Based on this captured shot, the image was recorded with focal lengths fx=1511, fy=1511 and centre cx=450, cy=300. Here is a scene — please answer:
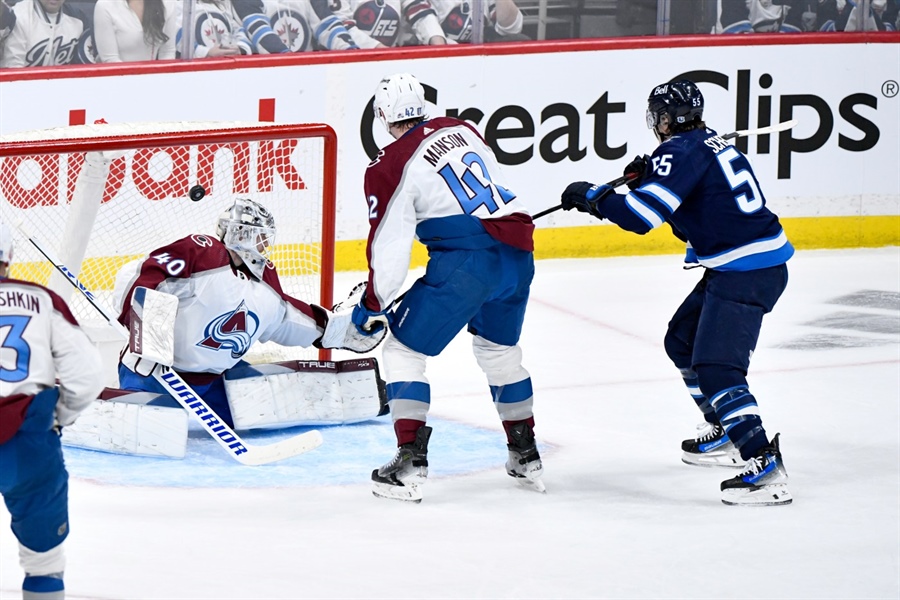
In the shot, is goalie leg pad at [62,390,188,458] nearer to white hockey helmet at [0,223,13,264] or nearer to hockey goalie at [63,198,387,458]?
hockey goalie at [63,198,387,458]

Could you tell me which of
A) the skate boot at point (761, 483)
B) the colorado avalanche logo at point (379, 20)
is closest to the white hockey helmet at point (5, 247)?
the skate boot at point (761, 483)

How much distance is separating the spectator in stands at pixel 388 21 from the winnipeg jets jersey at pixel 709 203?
320cm

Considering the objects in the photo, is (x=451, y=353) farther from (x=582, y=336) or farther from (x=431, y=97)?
(x=431, y=97)

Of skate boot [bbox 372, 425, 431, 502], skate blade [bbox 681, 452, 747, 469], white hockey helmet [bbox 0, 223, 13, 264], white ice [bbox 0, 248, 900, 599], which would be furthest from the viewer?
skate blade [bbox 681, 452, 747, 469]

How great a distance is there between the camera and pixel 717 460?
442 cm

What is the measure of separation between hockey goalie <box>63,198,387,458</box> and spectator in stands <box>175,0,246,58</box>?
8.16ft

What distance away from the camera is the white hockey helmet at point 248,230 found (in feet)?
14.2

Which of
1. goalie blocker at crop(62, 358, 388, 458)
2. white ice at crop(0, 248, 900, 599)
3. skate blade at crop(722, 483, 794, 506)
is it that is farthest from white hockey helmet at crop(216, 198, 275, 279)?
skate blade at crop(722, 483, 794, 506)

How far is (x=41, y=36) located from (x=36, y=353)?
410cm

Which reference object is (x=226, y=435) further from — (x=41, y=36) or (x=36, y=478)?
(x=41, y=36)

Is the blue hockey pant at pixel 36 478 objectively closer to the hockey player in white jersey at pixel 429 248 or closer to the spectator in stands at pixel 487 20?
the hockey player in white jersey at pixel 429 248

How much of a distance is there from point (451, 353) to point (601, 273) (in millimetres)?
1563

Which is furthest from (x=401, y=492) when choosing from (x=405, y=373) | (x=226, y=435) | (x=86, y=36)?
(x=86, y=36)

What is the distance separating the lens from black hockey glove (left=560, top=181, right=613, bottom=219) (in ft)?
13.4
